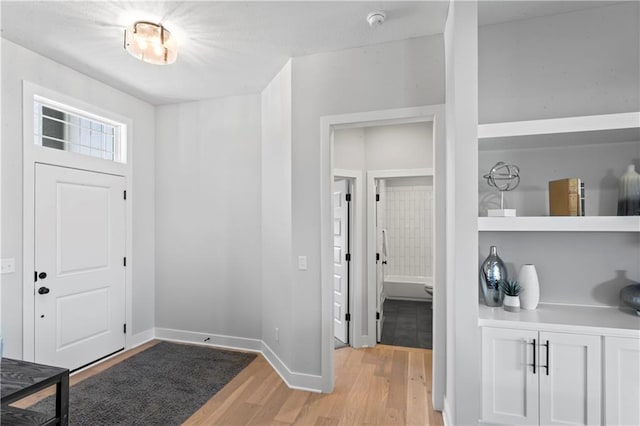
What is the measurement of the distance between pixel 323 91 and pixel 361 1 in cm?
76

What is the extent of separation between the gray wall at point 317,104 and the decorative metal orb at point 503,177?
2.52 feet

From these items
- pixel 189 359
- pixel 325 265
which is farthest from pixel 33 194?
pixel 325 265

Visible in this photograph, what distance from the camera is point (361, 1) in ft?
6.93

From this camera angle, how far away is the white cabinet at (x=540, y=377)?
69.3 inches

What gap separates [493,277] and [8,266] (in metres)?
3.65

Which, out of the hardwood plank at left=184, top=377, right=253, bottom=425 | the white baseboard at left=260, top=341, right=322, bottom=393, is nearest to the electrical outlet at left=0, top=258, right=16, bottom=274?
the hardwood plank at left=184, top=377, right=253, bottom=425

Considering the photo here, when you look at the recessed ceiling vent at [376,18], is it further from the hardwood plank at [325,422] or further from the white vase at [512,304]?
the hardwood plank at [325,422]

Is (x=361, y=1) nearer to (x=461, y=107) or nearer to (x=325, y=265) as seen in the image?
(x=461, y=107)

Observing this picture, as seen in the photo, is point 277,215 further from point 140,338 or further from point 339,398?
point 140,338

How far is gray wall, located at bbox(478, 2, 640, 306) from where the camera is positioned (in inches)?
82.0

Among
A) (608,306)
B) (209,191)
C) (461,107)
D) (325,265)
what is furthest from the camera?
(209,191)

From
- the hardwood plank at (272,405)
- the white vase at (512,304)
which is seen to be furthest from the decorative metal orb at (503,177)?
the hardwood plank at (272,405)

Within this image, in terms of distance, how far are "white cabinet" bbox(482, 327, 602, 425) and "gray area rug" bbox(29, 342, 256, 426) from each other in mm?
2130

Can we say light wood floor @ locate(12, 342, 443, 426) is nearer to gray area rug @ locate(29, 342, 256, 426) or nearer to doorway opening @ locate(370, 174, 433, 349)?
gray area rug @ locate(29, 342, 256, 426)
